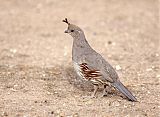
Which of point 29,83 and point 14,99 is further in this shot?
point 29,83

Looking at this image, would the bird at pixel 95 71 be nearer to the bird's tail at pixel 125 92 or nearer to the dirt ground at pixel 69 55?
the bird's tail at pixel 125 92

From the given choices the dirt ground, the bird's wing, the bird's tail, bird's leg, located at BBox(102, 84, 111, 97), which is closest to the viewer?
the dirt ground

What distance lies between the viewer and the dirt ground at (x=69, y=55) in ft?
23.8

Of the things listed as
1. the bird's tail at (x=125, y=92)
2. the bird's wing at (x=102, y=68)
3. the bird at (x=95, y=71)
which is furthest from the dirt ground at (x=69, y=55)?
the bird's wing at (x=102, y=68)

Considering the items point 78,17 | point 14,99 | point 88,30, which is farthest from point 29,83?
point 78,17

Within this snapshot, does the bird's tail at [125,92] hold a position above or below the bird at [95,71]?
below

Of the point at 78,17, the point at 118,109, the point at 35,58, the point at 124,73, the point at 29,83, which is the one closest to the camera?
the point at 118,109

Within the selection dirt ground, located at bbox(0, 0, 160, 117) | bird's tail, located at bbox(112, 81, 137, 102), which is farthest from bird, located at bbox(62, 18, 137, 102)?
dirt ground, located at bbox(0, 0, 160, 117)

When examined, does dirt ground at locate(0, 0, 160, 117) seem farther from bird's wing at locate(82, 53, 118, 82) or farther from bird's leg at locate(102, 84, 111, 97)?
bird's wing at locate(82, 53, 118, 82)

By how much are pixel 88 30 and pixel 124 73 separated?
376 cm

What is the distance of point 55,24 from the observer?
13.4 metres

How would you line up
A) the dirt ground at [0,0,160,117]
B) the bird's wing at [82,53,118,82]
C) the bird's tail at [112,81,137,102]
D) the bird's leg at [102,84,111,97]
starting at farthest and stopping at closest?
the bird's leg at [102,84,111,97] < the bird's wing at [82,53,118,82] < the bird's tail at [112,81,137,102] < the dirt ground at [0,0,160,117]

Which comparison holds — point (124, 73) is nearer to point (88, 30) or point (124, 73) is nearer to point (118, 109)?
point (118, 109)

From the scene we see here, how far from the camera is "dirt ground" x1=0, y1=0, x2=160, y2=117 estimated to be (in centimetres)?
725
